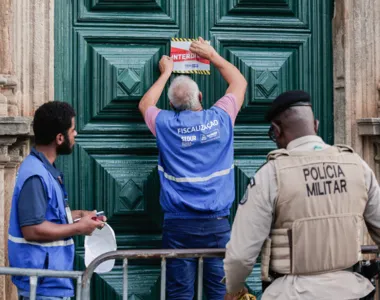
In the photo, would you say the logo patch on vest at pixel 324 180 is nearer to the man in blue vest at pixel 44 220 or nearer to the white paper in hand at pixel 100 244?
the man in blue vest at pixel 44 220

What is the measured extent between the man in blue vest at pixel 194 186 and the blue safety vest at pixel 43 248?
104cm

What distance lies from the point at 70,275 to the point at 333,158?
147cm

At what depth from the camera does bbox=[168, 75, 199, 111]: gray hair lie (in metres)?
6.34

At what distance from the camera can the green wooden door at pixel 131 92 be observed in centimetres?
669

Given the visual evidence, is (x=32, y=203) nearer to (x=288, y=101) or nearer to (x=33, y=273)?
(x=33, y=273)

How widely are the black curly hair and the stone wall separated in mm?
791

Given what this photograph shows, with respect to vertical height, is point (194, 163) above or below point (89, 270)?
above

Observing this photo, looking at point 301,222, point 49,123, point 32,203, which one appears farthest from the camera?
point 49,123

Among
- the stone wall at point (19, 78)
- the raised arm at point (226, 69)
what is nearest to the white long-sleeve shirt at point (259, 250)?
the raised arm at point (226, 69)

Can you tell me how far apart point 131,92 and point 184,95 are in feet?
1.69

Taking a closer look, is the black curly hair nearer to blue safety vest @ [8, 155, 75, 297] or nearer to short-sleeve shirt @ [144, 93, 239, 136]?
blue safety vest @ [8, 155, 75, 297]

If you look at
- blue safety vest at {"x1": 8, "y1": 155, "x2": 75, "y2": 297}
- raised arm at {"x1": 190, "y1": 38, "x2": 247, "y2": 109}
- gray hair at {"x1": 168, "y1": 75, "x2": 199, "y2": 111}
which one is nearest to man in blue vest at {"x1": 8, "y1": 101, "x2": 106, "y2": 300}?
blue safety vest at {"x1": 8, "y1": 155, "x2": 75, "y2": 297}

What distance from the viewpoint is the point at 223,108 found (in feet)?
20.9

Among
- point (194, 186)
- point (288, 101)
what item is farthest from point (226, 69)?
point (288, 101)
